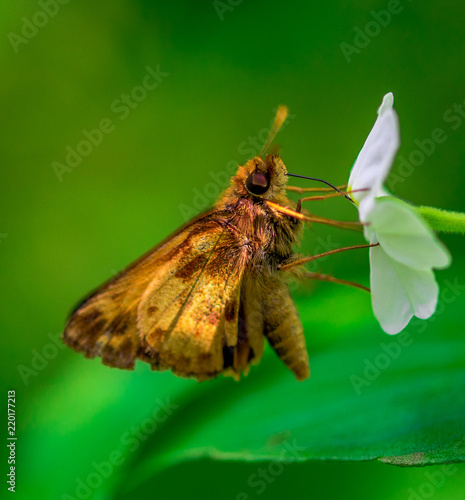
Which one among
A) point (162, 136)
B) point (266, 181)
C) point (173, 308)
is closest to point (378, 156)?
point (266, 181)

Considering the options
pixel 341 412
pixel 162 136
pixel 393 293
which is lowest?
pixel 341 412

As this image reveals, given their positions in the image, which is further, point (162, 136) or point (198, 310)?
point (162, 136)

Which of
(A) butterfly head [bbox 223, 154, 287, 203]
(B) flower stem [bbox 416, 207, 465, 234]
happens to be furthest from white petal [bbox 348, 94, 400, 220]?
(A) butterfly head [bbox 223, 154, 287, 203]

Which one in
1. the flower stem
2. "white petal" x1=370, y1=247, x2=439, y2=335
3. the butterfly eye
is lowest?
"white petal" x1=370, y1=247, x2=439, y2=335

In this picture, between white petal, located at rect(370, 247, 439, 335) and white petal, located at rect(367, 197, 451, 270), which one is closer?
white petal, located at rect(367, 197, 451, 270)

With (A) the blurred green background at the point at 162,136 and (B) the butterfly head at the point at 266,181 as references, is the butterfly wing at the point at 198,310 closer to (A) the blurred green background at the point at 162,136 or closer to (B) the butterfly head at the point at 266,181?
(B) the butterfly head at the point at 266,181

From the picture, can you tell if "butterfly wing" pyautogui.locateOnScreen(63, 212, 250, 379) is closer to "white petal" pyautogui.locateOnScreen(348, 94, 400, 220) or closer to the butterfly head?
the butterfly head

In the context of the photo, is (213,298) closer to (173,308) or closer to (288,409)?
(173,308)
